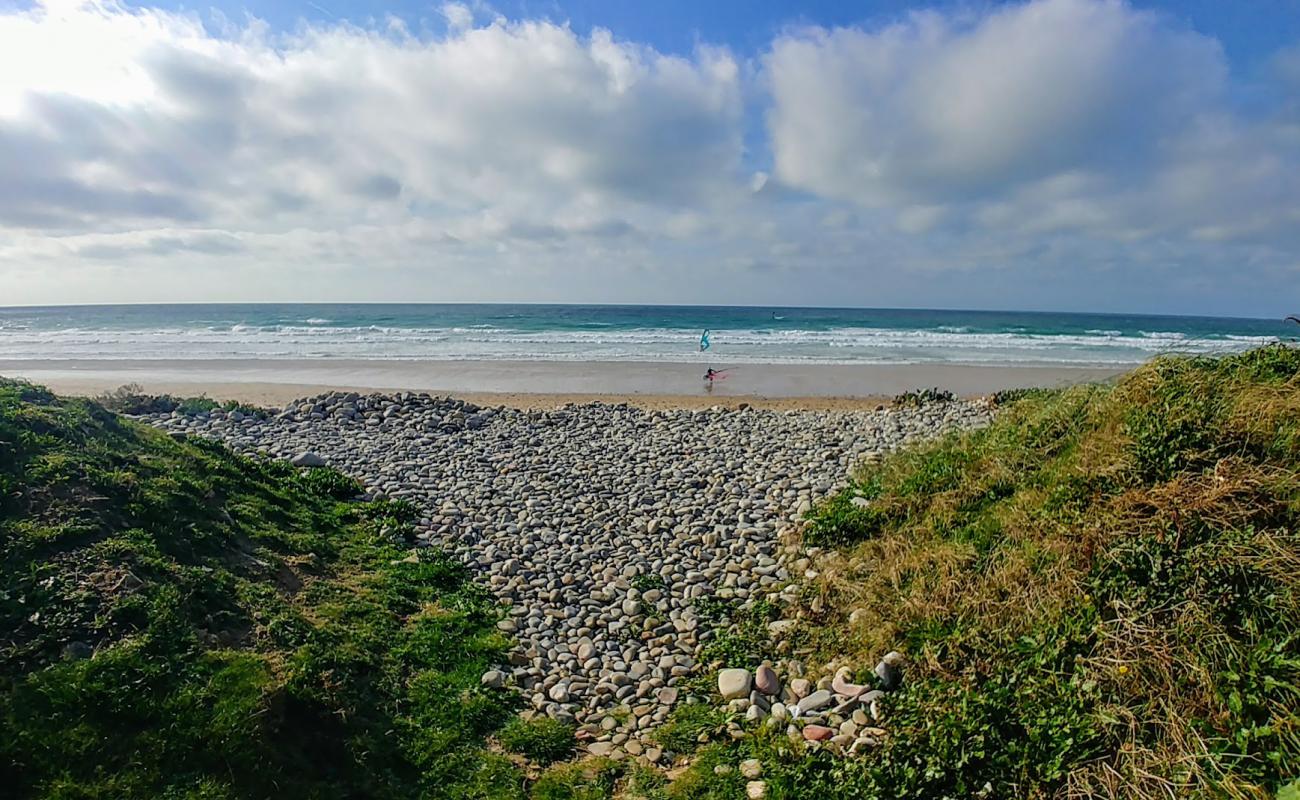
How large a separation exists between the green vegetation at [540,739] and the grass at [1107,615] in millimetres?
893

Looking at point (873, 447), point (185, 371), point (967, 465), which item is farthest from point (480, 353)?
point (967, 465)

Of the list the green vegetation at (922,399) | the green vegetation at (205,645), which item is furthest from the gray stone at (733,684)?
the green vegetation at (922,399)

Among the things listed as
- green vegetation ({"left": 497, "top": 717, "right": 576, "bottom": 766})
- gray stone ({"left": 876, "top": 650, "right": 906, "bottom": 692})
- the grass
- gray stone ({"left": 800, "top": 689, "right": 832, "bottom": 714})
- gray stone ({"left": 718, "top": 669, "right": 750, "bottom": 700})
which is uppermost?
the grass

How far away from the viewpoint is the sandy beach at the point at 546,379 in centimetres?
1852

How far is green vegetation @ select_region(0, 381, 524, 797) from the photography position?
11.4ft

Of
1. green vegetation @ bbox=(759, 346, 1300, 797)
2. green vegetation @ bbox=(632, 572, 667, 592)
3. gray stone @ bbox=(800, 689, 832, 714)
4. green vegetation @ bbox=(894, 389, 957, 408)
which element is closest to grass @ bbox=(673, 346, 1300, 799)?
green vegetation @ bbox=(759, 346, 1300, 797)

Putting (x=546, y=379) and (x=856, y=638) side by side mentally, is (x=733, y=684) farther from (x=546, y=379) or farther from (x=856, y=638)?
(x=546, y=379)

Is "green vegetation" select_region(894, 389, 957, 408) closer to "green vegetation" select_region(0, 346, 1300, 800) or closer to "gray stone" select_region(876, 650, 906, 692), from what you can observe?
"green vegetation" select_region(0, 346, 1300, 800)

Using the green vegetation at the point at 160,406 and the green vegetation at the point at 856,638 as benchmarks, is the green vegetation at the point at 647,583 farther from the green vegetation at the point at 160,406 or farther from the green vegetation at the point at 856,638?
the green vegetation at the point at 160,406

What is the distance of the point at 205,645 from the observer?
430cm

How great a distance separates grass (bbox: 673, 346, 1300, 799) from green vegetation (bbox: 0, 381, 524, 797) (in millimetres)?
1905

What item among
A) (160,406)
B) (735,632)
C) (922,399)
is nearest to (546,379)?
(160,406)

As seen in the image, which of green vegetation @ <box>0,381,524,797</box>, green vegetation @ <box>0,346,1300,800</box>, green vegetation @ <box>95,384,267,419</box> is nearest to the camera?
green vegetation @ <box>0,346,1300,800</box>

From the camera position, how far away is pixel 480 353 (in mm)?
30828
